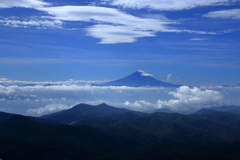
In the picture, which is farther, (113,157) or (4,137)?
(4,137)

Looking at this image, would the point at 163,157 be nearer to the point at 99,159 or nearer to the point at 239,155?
the point at 99,159

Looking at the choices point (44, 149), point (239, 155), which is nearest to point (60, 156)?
point (44, 149)

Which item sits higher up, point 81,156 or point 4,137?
point 4,137

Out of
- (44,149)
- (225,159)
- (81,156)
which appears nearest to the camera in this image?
(225,159)

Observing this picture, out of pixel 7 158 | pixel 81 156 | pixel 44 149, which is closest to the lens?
pixel 7 158

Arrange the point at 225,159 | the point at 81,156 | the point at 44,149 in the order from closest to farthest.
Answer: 1. the point at 225,159
2. the point at 44,149
3. the point at 81,156

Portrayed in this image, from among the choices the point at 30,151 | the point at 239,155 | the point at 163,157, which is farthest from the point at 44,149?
the point at 239,155

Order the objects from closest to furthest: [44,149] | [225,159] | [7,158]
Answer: [7,158], [225,159], [44,149]

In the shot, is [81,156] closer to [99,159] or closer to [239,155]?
[99,159]

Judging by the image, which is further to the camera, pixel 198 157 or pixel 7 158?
pixel 198 157
